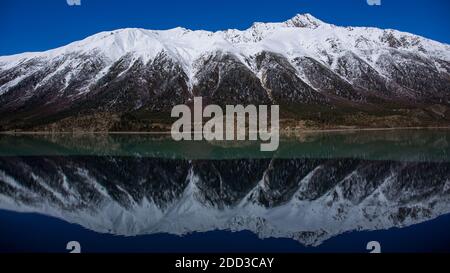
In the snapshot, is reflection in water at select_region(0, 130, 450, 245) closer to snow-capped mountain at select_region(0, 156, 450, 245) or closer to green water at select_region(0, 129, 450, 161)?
snow-capped mountain at select_region(0, 156, 450, 245)

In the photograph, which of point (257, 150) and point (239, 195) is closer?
point (239, 195)

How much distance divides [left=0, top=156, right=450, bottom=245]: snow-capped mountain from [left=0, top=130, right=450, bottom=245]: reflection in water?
47 millimetres

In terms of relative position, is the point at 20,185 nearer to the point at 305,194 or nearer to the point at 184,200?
the point at 184,200

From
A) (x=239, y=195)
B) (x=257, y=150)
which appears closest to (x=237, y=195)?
(x=239, y=195)

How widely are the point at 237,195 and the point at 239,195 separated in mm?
110

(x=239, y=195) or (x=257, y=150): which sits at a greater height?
(x=257, y=150)

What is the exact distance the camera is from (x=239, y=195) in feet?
86.7

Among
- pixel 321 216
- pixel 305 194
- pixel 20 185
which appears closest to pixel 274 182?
pixel 305 194

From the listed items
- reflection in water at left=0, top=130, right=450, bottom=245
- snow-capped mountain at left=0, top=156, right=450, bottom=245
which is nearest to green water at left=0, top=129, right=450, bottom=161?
reflection in water at left=0, top=130, right=450, bottom=245

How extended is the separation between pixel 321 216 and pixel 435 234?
4.77 meters

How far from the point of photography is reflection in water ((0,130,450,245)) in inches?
680

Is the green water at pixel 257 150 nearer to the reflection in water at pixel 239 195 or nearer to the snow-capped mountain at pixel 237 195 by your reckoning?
the reflection in water at pixel 239 195

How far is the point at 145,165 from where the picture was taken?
4331cm

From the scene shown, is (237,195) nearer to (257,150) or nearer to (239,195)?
(239,195)
